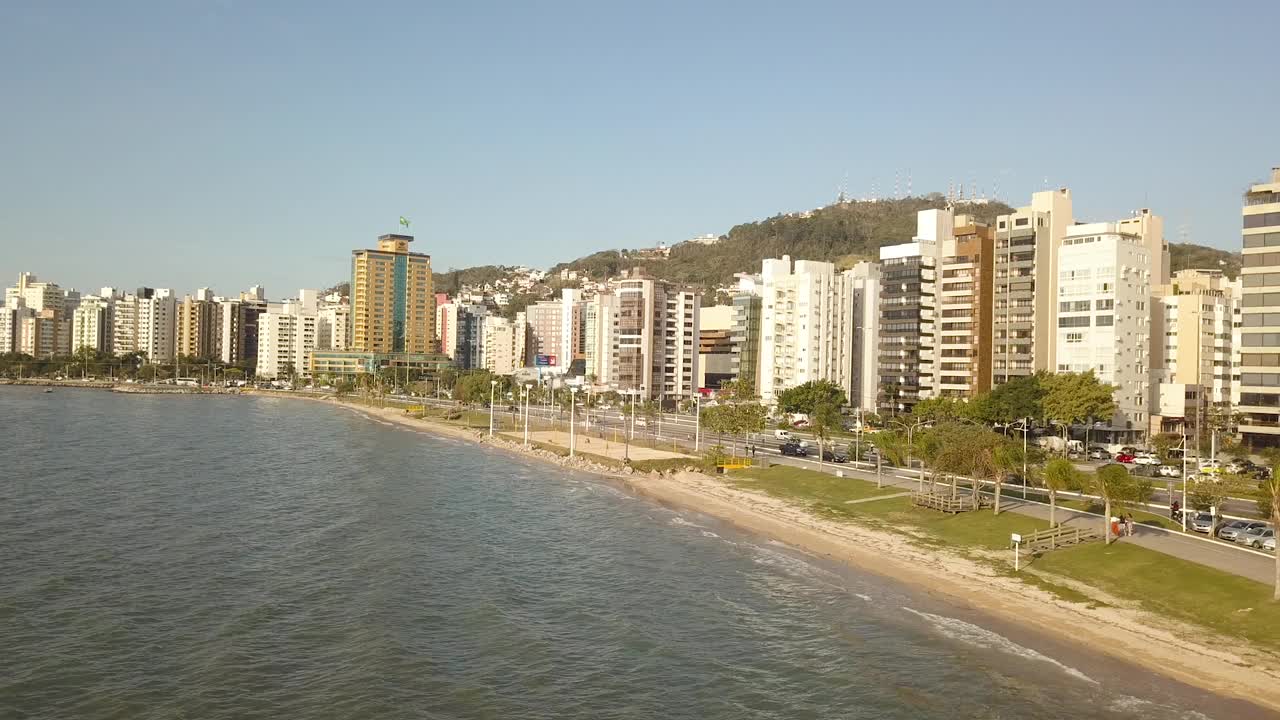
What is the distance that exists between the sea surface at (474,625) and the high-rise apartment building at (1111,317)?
59450mm

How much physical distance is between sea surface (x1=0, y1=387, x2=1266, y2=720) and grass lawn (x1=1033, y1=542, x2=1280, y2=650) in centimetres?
573

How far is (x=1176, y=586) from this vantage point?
3803 cm

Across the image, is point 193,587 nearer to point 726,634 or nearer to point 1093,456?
point 726,634

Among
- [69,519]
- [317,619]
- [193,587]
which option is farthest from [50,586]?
[69,519]

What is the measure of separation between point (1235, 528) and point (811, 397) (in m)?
70.3

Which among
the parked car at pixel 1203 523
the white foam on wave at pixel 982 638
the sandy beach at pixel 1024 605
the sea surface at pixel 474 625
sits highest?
the parked car at pixel 1203 523

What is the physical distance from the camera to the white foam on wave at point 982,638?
3228 centimetres

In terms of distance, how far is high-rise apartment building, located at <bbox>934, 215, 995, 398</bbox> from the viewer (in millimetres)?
113500

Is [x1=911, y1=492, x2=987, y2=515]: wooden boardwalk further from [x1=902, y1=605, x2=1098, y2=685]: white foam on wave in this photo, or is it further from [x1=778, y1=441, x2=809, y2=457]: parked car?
[x1=778, y1=441, x2=809, y2=457]: parked car

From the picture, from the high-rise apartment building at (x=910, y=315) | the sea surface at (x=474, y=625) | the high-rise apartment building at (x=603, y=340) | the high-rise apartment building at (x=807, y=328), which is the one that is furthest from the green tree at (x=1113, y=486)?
the high-rise apartment building at (x=603, y=340)

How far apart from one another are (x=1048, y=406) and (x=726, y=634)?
67.2m

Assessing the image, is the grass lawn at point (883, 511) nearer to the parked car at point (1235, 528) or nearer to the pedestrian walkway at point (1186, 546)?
the pedestrian walkway at point (1186, 546)

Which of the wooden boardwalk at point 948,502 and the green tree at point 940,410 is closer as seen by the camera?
the wooden boardwalk at point 948,502

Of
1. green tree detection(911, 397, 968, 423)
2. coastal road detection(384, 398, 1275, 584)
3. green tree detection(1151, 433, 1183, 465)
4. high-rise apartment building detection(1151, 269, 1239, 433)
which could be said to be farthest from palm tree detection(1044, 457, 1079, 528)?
high-rise apartment building detection(1151, 269, 1239, 433)
